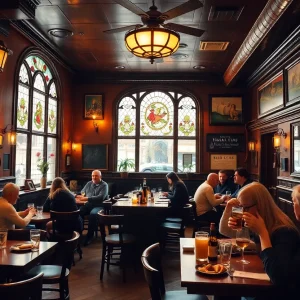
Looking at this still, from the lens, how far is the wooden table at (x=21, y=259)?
8.61 feet

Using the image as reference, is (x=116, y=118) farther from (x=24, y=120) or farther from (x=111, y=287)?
(x=111, y=287)

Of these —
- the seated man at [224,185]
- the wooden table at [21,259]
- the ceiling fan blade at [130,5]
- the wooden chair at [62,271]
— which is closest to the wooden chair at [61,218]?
the wooden chair at [62,271]

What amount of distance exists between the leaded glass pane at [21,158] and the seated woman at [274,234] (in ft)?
17.1

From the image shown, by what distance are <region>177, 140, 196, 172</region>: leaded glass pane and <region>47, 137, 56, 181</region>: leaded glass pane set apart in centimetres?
359

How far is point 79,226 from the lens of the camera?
5.62m

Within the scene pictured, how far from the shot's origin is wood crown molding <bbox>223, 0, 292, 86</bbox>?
485cm

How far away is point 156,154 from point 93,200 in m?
3.46

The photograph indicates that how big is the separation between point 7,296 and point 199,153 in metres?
8.24

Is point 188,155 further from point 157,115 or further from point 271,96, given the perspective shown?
point 271,96

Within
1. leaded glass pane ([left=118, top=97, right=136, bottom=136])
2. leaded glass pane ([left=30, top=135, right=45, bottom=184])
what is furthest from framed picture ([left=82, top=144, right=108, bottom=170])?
leaded glass pane ([left=30, top=135, right=45, bottom=184])

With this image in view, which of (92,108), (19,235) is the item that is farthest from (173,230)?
(92,108)

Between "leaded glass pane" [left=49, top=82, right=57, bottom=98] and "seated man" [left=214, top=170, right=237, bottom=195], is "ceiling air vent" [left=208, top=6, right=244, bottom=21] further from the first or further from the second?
"leaded glass pane" [left=49, top=82, right=57, bottom=98]

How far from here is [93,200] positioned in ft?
23.4

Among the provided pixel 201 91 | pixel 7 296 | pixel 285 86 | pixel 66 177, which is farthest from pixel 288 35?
pixel 66 177
